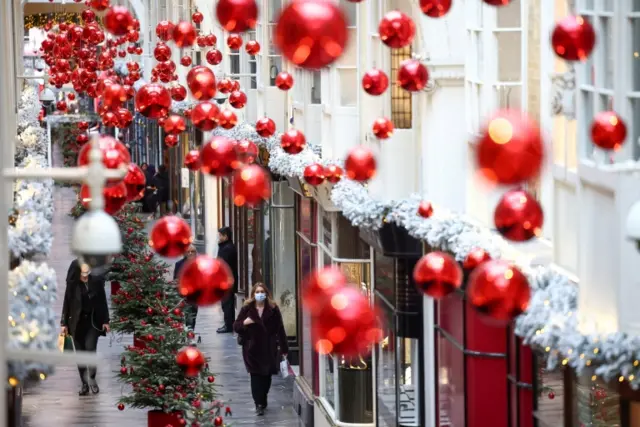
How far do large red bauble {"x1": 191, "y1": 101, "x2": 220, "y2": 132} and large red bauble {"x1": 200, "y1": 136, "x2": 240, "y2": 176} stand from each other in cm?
128

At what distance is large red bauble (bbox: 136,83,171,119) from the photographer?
9688mm

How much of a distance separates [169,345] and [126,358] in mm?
1145

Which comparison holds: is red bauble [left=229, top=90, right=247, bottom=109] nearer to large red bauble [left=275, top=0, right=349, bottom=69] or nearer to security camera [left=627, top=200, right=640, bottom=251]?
security camera [left=627, top=200, right=640, bottom=251]

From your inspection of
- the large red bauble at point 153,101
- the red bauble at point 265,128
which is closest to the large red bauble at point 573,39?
the large red bauble at point 153,101

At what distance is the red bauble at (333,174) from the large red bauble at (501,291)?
5.71 metres

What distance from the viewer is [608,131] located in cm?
704

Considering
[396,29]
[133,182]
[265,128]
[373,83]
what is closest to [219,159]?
[396,29]

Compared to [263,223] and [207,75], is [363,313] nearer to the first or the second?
[207,75]

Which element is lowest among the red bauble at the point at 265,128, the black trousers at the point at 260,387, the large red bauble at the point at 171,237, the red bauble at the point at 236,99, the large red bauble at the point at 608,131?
the black trousers at the point at 260,387

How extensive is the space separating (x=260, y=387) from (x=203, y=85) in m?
10.3

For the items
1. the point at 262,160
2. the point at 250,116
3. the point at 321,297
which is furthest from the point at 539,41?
the point at 250,116

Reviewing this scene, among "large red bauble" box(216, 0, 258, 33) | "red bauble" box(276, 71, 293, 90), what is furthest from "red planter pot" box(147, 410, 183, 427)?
"large red bauble" box(216, 0, 258, 33)

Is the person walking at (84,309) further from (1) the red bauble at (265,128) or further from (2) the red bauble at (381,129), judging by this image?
(2) the red bauble at (381,129)

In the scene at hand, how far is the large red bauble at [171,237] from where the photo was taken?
295 inches
